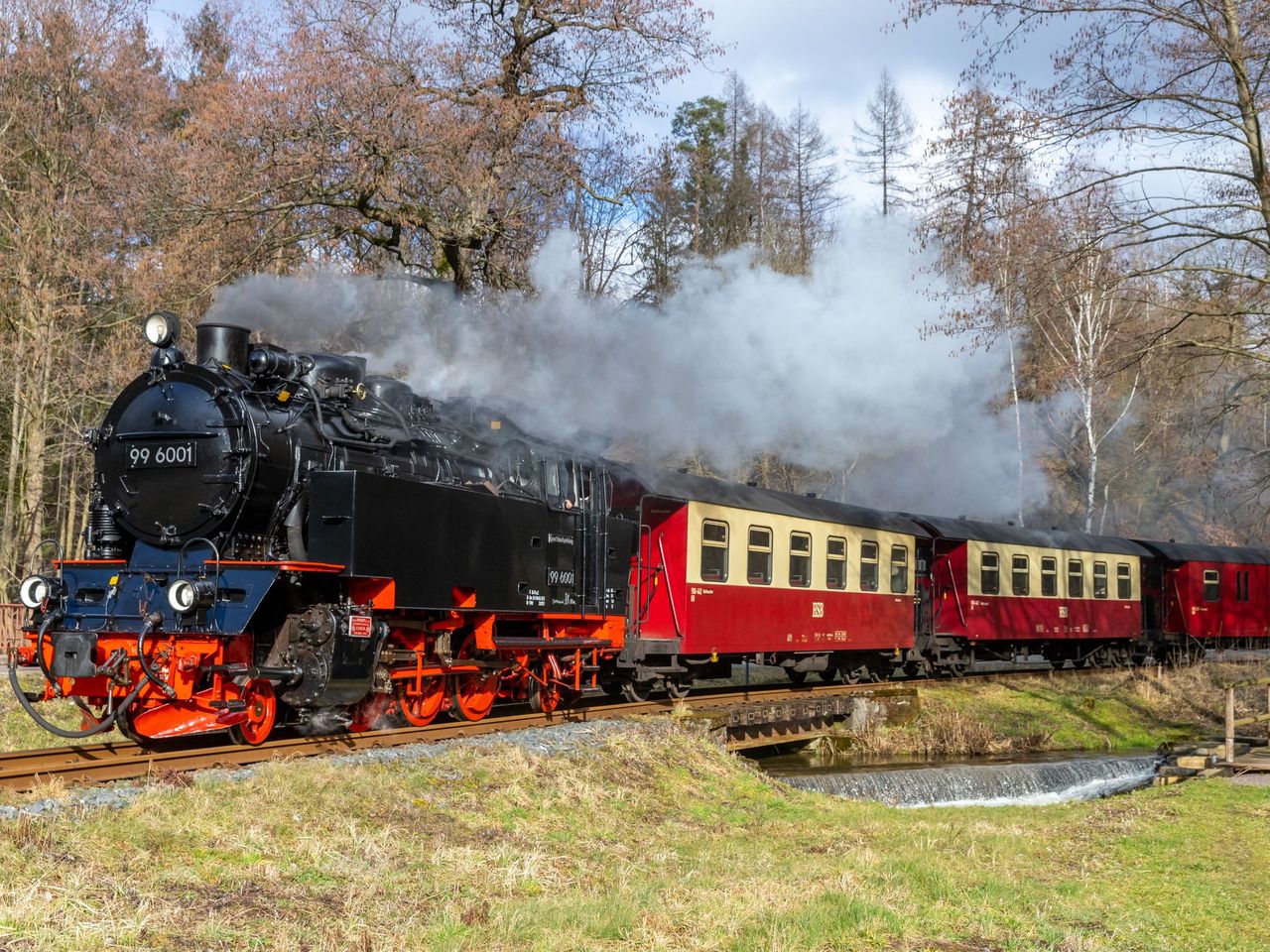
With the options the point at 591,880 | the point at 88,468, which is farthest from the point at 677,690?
the point at 88,468

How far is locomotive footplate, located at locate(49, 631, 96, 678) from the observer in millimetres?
9297

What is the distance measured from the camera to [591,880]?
7352 mm

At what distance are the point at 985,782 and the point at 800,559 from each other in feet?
13.3

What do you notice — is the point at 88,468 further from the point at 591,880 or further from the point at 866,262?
the point at 591,880

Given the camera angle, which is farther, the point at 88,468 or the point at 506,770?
the point at 88,468

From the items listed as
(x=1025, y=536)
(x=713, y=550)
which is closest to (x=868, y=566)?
(x=713, y=550)

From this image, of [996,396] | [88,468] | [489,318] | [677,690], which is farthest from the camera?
[996,396]

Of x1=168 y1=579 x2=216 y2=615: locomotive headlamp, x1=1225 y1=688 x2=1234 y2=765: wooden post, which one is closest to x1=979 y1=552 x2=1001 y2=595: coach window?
x1=1225 y1=688 x2=1234 y2=765: wooden post

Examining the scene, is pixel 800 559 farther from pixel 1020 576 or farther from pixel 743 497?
pixel 1020 576

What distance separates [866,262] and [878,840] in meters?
13.3

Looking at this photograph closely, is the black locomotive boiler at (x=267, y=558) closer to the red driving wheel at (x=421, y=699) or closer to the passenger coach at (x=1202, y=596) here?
the red driving wheel at (x=421, y=699)

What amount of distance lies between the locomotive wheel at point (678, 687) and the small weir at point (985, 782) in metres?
1.60

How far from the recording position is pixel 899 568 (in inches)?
779

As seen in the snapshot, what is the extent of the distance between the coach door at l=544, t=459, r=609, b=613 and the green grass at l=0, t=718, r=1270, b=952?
8.22 ft
